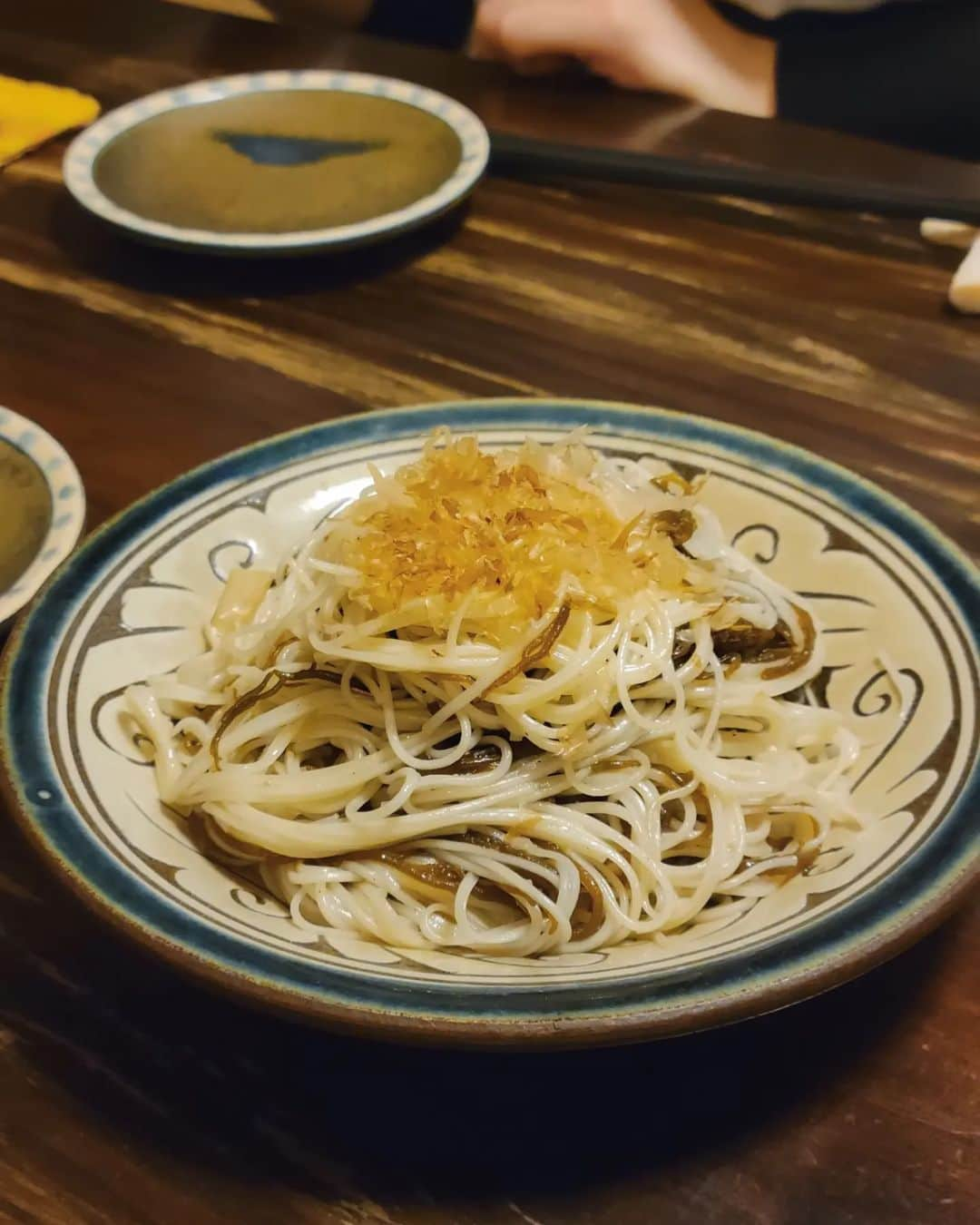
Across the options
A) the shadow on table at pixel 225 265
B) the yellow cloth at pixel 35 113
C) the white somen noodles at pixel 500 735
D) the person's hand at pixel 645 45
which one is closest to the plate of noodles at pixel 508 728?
the white somen noodles at pixel 500 735

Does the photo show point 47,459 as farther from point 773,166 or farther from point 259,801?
point 773,166

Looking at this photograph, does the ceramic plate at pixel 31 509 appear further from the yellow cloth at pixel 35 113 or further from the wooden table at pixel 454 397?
the yellow cloth at pixel 35 113

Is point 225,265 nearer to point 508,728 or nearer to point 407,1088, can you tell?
point 508,728

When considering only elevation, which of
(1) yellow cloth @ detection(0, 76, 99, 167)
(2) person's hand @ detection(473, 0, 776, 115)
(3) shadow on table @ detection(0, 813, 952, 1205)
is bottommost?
(3) shadow on table @ detection(0, 813, 952, 1205)

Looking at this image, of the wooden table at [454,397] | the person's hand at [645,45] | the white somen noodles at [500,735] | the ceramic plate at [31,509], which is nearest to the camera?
the wooden table at [454,397]

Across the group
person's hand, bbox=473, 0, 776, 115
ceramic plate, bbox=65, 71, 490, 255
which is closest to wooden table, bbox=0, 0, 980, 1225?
ceramic plate, bbox=65, 71, 490, 255

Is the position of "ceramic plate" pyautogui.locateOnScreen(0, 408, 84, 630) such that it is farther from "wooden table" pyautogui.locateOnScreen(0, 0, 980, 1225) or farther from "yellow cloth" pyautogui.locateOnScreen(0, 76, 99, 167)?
"yellow cloth" pyautogui.locateOnScreen(0, 76, 99, 167)

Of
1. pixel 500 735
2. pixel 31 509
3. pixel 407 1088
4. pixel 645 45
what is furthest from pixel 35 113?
pixel 407 1088
